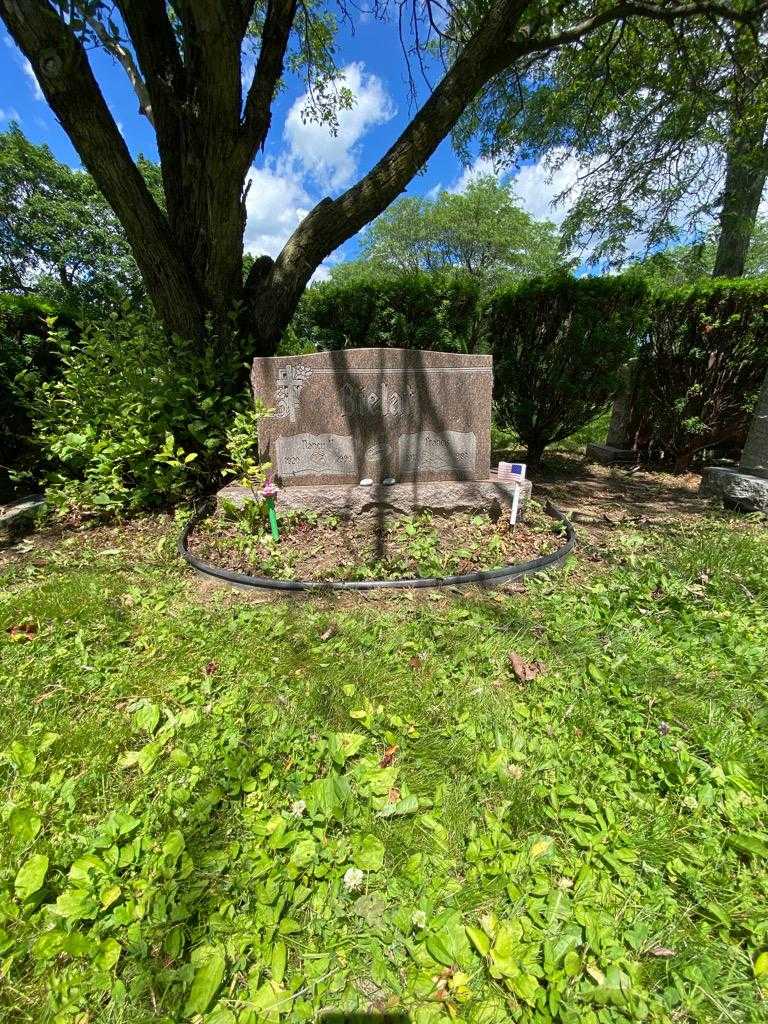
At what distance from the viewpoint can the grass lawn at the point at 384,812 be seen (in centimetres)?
102

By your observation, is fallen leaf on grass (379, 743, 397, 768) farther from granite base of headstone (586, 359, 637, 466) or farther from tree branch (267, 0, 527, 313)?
granite base of headstone (586, 359, 637, 466)

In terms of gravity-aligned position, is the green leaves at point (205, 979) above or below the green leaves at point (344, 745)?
below

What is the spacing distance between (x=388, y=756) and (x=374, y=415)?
250 centimetres

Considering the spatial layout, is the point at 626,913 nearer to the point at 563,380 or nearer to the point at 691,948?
the point at 691,948

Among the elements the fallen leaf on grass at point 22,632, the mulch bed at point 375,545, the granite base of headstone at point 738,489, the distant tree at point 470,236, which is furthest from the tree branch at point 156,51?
the distant tree at point 470,236

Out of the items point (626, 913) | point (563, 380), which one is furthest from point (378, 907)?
point (563, 380)

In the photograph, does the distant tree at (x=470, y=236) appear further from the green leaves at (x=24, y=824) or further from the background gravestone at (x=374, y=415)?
the green leaves at (x=24, y=824)

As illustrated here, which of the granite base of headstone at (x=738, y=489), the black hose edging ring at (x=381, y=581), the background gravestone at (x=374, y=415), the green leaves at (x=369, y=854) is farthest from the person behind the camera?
the granite base of headstone at (x=738, y=489)

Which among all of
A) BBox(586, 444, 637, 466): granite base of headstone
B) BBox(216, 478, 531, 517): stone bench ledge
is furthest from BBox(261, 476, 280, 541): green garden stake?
BBox(586, 444, 637, 466): granite base of headstone

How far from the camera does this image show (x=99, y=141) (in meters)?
3.21

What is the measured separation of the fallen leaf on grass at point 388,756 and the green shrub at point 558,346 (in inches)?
176

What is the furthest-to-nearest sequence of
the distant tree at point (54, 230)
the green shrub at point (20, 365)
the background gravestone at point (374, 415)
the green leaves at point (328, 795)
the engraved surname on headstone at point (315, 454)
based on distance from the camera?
the distant tree at point (54, 230) → the green shrub at point (20, 365) → the engraved surname on headstone at point (315, 454) → the background gravestone at point (374, 415) → the green leaves at point (328, 795)

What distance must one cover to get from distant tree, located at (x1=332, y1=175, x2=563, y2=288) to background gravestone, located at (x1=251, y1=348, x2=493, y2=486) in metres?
25.6

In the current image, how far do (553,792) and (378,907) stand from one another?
0.65 m
